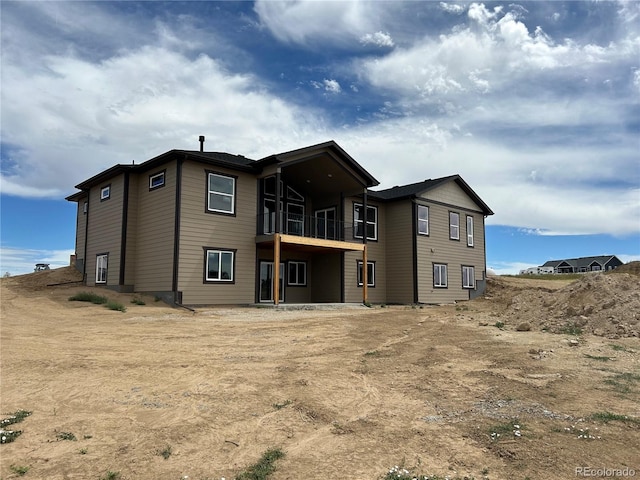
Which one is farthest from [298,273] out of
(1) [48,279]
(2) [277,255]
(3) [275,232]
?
(1) [48,279]

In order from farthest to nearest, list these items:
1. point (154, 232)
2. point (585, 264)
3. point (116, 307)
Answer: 1. point (585, 264)
2. point (154, 232)
3. point (116, 307)

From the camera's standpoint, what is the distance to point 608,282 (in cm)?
1345

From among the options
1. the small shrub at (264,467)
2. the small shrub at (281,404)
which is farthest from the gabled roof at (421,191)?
the small shrub at (264,467)

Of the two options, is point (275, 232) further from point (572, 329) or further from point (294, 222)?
point (572, 329)

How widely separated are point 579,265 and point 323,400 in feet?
305

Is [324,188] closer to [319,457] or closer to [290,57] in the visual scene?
[290,57]

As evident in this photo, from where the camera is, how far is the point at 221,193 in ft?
61.0

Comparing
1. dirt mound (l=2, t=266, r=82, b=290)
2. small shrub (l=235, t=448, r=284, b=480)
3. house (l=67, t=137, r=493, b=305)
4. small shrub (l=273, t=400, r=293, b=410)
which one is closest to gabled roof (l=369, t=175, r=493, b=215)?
house (l=67, t=137, r=493, b=305)

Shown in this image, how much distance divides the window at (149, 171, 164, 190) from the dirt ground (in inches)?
332

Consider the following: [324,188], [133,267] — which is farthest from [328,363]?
[324,188]

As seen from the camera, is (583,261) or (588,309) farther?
(583,261)

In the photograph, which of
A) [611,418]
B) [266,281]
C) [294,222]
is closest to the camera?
[611,418]

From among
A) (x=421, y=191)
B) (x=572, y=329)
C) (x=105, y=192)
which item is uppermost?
(x=421, y=191)

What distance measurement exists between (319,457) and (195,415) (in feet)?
5.66
